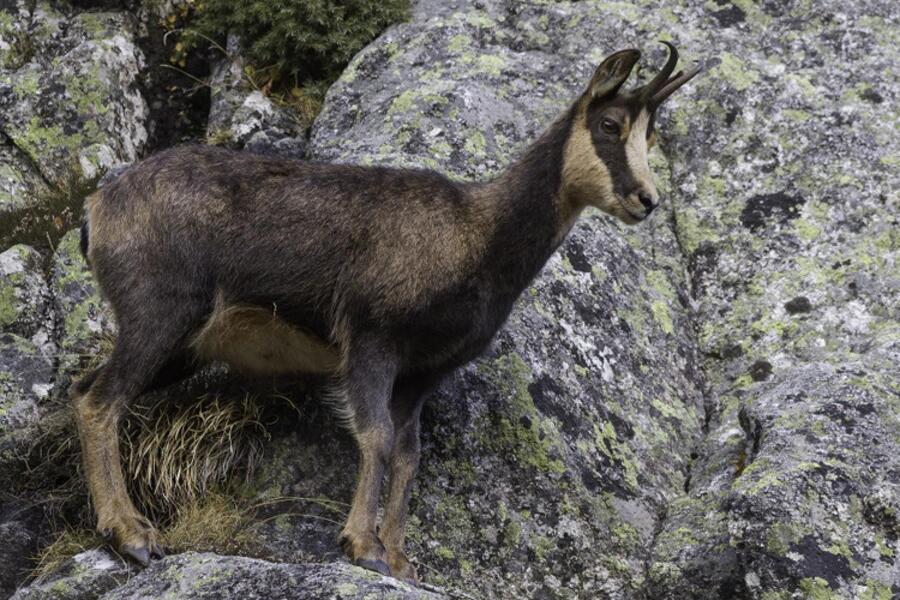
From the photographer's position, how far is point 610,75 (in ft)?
27.3

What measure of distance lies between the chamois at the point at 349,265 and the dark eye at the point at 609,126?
13mm

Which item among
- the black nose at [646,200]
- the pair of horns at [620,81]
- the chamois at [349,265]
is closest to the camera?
the chamois at [349,265]

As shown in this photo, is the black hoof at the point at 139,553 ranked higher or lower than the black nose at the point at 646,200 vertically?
lower

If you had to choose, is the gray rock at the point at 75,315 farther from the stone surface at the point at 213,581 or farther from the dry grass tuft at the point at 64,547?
the stone surface at the point at 213,581

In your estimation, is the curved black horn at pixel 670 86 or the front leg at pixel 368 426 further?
the curved black horn at pixel 670 86

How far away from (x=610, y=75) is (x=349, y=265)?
2165mm

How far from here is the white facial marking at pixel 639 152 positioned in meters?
8.14

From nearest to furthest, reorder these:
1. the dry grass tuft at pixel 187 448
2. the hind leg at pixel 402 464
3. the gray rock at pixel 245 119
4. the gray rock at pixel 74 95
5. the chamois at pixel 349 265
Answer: the hind leg at pixel 402 464 < the chamois at pixel 349 265 < the dry grass tuft at pixel 187 448 < the gray rock at pixel 245 119 < the gray rock at pixel 74 95

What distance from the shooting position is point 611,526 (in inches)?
318

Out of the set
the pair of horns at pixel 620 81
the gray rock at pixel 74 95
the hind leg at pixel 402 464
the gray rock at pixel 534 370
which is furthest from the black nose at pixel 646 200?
the gray rock at pixel 74 95

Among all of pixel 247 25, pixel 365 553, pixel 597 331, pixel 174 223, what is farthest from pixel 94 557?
pixel 247 25

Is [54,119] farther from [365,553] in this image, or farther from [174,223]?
[365,553]

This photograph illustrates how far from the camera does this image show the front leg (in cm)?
739

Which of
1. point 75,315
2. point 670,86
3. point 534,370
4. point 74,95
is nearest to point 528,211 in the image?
point 534,370
